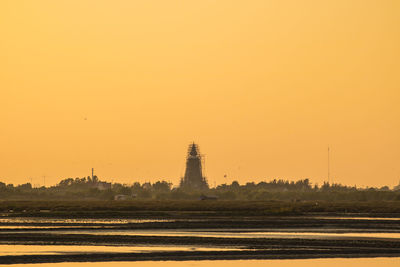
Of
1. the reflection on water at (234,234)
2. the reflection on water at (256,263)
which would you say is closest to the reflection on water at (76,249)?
the reflection on water at (256,263)

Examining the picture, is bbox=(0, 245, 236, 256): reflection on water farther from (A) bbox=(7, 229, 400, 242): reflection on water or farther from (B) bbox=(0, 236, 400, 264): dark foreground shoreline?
(A) bbox=(7, 229, 400, 242): reflection on water

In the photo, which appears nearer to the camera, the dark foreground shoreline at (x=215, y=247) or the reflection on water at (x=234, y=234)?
the dark foreground shoreline at (x=215, y=247)

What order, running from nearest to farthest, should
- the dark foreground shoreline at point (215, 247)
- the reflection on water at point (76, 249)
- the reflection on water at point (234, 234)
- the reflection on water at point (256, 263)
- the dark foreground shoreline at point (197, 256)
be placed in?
the reflection on water at point (256, 263)
the dark foreground shoreline at point (197, 256)
the dark foreground shoreline at point (215, 247)
the reflection on water at point (76, 249)
the reflection on water at point (234, 234)

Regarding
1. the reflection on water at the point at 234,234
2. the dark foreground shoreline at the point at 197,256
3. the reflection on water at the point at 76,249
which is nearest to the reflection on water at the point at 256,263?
the dark foreground shoreline at the point at 197,256

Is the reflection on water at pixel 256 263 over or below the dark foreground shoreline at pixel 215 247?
below

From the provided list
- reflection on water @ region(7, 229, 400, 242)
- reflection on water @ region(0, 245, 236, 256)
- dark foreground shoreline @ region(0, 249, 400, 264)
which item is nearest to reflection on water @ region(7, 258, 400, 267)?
dark foreground shoreline @ region(0, 249, 400, 264)

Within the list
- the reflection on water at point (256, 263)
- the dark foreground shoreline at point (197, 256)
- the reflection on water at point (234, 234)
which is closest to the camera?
the reflection on water at point (256, 263)

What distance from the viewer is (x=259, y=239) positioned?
64.1 meters

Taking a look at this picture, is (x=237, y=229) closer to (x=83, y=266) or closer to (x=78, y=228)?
(x=78, y=228)

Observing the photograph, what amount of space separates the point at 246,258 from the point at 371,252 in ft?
25.8

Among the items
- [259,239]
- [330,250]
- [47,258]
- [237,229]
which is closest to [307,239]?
[259,239]

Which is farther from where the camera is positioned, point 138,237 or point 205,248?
point 138,237

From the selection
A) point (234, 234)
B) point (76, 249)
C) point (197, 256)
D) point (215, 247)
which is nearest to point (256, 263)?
point (197, 256)

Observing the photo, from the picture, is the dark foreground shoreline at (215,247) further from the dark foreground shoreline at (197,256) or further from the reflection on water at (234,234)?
the reflection on water at (234,234)
